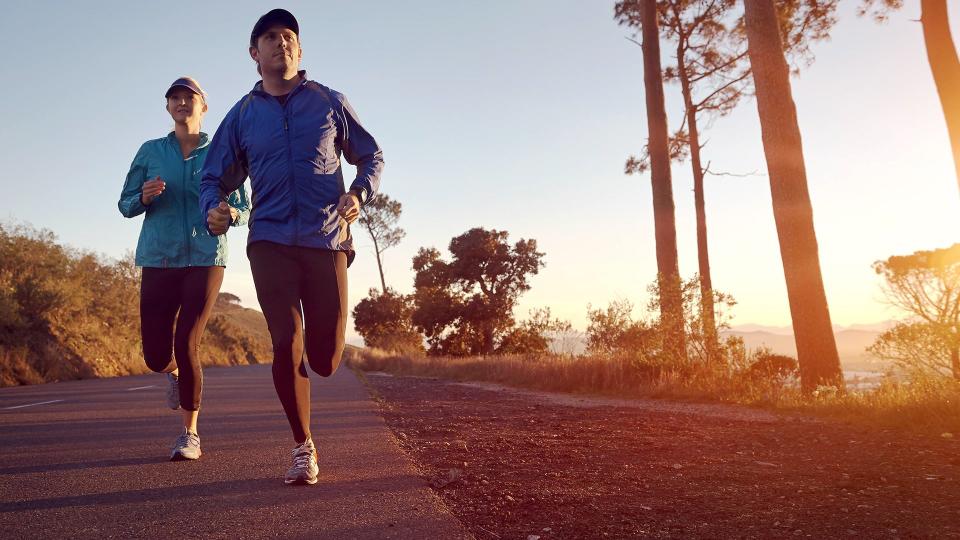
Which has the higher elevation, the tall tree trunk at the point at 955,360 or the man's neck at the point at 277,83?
the man's neck at the point at 277,83

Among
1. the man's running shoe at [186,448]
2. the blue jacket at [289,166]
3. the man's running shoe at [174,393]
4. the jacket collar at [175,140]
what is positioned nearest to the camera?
the blue jacket at [289,166]

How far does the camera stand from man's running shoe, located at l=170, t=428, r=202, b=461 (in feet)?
13.0

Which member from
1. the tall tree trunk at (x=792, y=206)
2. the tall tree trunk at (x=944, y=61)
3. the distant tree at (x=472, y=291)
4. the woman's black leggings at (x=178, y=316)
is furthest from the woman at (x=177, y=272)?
the distant tree at (x=472, y=291)

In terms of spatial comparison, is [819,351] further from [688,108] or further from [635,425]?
[688,108]

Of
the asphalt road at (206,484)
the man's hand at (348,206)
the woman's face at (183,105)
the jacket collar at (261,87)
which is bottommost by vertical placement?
the asphalt road at (206,484)

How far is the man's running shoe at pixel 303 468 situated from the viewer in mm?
3236

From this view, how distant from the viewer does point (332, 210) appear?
3467mm

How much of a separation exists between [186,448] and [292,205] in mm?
1807

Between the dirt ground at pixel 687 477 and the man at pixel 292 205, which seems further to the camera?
the man at pixel 292 205

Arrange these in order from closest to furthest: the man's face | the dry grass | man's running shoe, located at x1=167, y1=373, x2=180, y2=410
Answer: the man's face < man's running shoe, located at x1=167, y1=373, x2=180, y2=410 < the dry grass

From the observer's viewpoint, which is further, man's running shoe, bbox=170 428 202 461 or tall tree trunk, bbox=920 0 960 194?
tall tree trunk, bbox=920 0 960 194

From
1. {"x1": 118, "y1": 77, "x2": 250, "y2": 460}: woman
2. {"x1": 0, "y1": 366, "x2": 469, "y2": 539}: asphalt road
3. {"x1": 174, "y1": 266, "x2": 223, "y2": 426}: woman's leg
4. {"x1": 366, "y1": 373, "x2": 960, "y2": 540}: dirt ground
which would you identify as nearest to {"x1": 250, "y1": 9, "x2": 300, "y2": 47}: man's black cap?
{"x1": 118, "y1": 77, "x2": 250, "y2": 460}: woman

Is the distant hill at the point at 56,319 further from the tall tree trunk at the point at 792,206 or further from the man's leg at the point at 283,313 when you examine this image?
the tall tree trunk at the point at 792,206

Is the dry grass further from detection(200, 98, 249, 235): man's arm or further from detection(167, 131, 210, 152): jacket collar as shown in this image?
detection(167, 131, 210, 152): jacket collar
